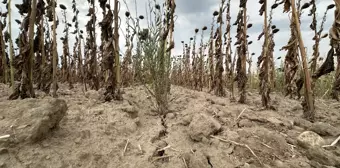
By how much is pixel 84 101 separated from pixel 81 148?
100 cm

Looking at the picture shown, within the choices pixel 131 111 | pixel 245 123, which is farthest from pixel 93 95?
pixel 245 123

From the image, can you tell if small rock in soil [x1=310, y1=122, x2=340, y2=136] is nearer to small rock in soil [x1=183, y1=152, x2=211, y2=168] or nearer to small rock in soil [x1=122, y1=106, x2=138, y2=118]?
small rock in soil [x1=183, y1=152, x2=211, y2=168]

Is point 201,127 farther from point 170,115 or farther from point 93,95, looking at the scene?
point 93,95

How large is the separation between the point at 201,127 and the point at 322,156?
38.7 inches

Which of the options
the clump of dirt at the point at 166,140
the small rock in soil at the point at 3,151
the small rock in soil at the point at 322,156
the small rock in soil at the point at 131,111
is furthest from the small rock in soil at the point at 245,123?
the small rock in soil at the point at 3,151

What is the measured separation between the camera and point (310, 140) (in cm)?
206

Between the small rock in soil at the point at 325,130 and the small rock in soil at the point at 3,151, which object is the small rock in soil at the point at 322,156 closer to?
the small rock in soil at the point at 325,130

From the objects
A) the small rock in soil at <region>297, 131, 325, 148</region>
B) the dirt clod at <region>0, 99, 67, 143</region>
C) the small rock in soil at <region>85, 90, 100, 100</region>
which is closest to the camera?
the dirt clod at <region>0, 99, 67, 143</region>

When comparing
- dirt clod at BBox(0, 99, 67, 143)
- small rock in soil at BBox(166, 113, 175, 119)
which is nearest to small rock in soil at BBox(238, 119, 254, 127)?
small rock in soil at BBox(166, 113, 175, 119)

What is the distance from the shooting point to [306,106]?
2.76m

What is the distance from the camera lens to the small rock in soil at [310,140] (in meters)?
2.04

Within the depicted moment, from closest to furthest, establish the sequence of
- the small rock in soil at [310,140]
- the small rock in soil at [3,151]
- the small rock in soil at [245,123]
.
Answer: the small rock in soil at [3,151]
the small rock in soil at [310,140]
the small rock in soil at [245,123]

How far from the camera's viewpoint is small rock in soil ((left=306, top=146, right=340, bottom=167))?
1.84m

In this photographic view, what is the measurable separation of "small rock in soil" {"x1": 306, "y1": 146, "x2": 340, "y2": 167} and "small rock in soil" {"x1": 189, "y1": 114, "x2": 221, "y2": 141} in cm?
78
